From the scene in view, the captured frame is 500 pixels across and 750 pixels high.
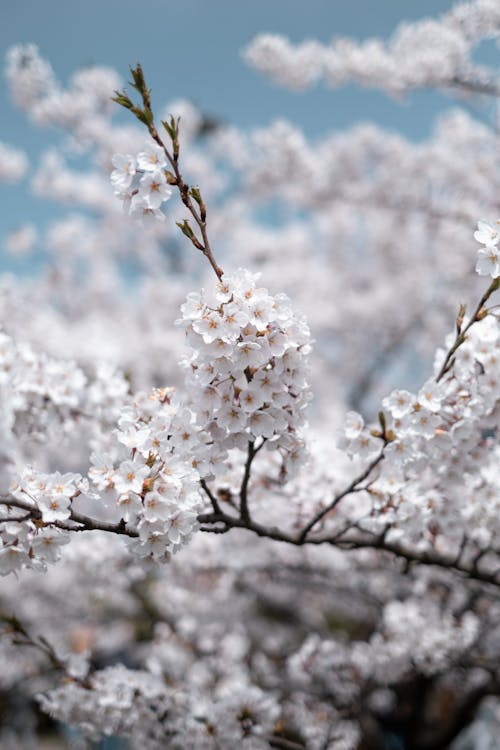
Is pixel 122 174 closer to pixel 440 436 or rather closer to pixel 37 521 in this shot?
pixel 37 521

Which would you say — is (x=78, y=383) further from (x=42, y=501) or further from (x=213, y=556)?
(x=213, y=556)

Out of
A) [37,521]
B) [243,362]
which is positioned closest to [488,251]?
[243,362]

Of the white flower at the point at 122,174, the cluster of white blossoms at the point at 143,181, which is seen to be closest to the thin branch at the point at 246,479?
the cluster of white blossoms at the point at 143,181

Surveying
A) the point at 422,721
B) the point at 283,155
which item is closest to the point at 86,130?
the point at 283,155

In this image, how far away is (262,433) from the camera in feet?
6.83

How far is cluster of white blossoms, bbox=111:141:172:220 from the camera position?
1948 mm

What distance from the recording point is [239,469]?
3.03 meters

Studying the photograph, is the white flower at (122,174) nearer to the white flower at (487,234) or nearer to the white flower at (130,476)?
the white flower at (130,476)

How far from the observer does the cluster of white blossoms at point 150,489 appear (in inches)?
72.9

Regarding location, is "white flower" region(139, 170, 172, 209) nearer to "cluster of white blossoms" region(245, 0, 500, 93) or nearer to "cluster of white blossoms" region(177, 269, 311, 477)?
"cluster of white blossoms" region(177, 269, 311, 477)

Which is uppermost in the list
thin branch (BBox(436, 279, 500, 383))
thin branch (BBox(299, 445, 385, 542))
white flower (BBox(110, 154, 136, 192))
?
white flower (BBox(110, 154, 136, 192))

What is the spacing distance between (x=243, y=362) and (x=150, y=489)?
0.52 m

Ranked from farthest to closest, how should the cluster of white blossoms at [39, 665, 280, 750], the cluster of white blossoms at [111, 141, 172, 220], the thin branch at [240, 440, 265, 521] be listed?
the cluster of white blossoms at [39, 665, 280, 750] → the thin branch at [240, 440, 265, 521] → the cluster of white blossoms at [111, 141, 172, 220]

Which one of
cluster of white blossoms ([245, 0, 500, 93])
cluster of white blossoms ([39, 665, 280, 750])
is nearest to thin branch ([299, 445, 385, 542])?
cluster of white blossoms ([39, 665, 280, 750])
